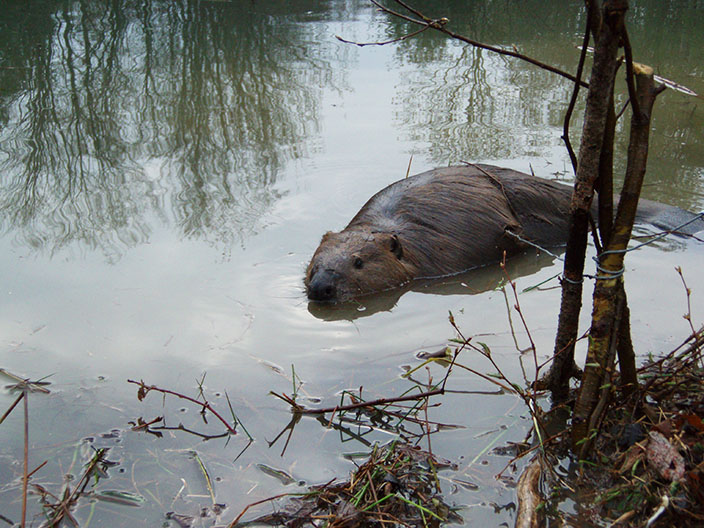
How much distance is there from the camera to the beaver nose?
12.4 feet

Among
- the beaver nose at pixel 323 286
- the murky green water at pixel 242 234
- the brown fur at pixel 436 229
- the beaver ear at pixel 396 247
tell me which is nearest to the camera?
the murky green water at pixel 242 234

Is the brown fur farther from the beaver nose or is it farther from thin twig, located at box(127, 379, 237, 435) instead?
thin twig, located at box(127, 379, 237, 435)

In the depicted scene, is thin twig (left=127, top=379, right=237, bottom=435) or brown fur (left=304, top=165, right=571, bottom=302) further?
brown fur (left=304, top=165, right=571, bottom=302)

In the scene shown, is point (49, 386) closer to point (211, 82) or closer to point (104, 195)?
point (104, 195)

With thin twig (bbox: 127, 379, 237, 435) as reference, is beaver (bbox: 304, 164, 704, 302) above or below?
above

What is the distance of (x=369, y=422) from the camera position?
8.47 feet

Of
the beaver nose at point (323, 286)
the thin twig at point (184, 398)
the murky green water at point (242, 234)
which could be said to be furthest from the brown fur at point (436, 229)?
the thin twig at point (184, 398)

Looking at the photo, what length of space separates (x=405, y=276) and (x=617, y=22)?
227 cm

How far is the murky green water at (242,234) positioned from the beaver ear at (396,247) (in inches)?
10.7

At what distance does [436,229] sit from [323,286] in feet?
2.84

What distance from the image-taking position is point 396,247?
409 cm

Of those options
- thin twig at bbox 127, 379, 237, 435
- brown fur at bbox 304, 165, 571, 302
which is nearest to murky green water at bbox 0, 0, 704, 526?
thin twig at bbox 127, 379, 237, 435

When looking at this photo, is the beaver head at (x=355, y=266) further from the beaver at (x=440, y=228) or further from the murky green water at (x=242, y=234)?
the murky green water at (x=242, y=234)

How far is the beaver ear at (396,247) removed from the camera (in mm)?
4078
